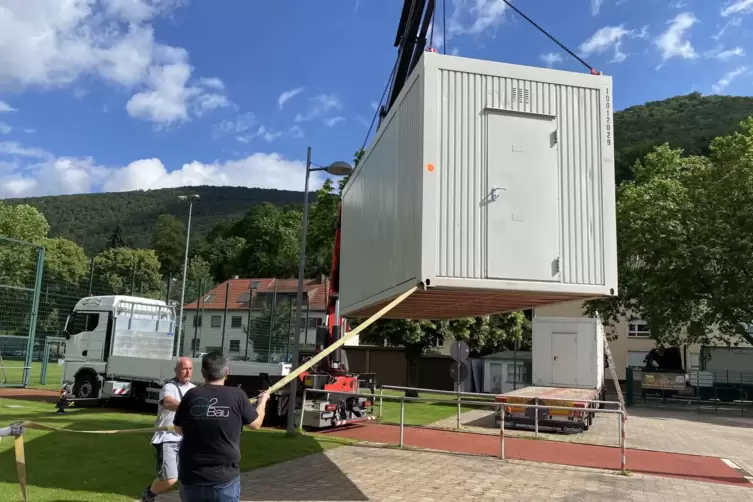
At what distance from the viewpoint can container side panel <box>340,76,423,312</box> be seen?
6574 mm

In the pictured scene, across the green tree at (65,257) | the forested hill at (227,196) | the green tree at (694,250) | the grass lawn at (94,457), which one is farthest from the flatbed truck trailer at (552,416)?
the forested hill at (227,196)

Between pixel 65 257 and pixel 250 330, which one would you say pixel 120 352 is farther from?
pixel 65 257

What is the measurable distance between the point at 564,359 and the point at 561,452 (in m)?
8.90

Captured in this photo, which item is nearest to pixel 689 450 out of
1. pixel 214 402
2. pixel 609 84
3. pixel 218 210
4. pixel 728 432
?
pixel 728 432

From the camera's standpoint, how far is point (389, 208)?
796 centimetres

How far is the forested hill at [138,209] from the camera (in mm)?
153625

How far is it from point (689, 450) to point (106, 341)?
15.1 meters

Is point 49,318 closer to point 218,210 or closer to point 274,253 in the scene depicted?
point 274,253

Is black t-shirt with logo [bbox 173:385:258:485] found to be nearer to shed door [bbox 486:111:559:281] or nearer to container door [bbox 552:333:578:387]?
shed door [bbox 486:111:559:281]

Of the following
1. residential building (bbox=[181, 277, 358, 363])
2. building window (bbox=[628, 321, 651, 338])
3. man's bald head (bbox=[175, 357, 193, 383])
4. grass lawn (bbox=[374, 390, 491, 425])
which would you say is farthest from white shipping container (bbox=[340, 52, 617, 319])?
building window (bbox=[628, 321, 651, 338])

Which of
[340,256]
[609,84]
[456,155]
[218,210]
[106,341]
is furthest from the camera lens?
[218,210]

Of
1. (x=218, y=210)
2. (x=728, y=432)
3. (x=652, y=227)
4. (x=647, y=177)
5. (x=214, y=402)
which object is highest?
(x=218, y=210)

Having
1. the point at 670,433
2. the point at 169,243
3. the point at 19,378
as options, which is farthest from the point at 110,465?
the point at 169,243

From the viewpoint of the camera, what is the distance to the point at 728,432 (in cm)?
1770
